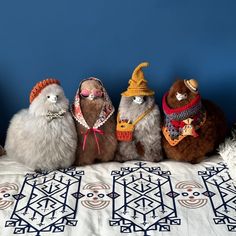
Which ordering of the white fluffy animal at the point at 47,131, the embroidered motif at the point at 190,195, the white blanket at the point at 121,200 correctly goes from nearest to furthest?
the white blanket at the point at 121,200 < the embroidered motif at the point at 190,195 < the white fluffy animal at the point at 47,131

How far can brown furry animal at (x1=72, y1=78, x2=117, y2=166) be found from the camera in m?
1.62

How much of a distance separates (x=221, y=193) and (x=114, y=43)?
749mm

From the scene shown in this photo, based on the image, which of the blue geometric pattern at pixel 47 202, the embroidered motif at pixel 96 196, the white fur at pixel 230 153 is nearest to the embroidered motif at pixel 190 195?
the white fur at pixel 230 153

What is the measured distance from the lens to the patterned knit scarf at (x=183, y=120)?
1.59m

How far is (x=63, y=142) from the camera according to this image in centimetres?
159

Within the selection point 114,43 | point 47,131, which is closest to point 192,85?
point 114,43

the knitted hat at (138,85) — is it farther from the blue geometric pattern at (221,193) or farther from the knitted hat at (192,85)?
the blue geometric pattern at (221,193)

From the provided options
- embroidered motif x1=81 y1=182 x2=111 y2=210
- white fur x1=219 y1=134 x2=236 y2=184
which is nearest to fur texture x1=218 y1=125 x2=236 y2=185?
white fur x1=219 y1=134 x2=236 y2=184

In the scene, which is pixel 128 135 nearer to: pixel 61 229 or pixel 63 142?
pixel 63 142

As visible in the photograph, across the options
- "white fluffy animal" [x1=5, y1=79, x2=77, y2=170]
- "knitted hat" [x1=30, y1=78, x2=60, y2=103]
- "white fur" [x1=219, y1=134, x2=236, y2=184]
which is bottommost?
"white fur" [x1=219, y1=134, x2=236, y2=184]

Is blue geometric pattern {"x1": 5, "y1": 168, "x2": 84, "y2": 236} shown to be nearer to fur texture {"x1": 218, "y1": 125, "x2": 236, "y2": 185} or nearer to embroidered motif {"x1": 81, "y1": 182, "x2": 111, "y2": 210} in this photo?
embroidered motif {"x1": 81, "y1": 182, "x2": 111, "y2": 210}

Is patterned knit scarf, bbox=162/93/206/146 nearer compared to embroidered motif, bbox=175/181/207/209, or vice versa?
embroidered motif, bbox=175/181/207/209

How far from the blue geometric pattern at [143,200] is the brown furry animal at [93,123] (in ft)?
0.40

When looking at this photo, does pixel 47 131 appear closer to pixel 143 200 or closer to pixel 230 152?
pixel 143 200
